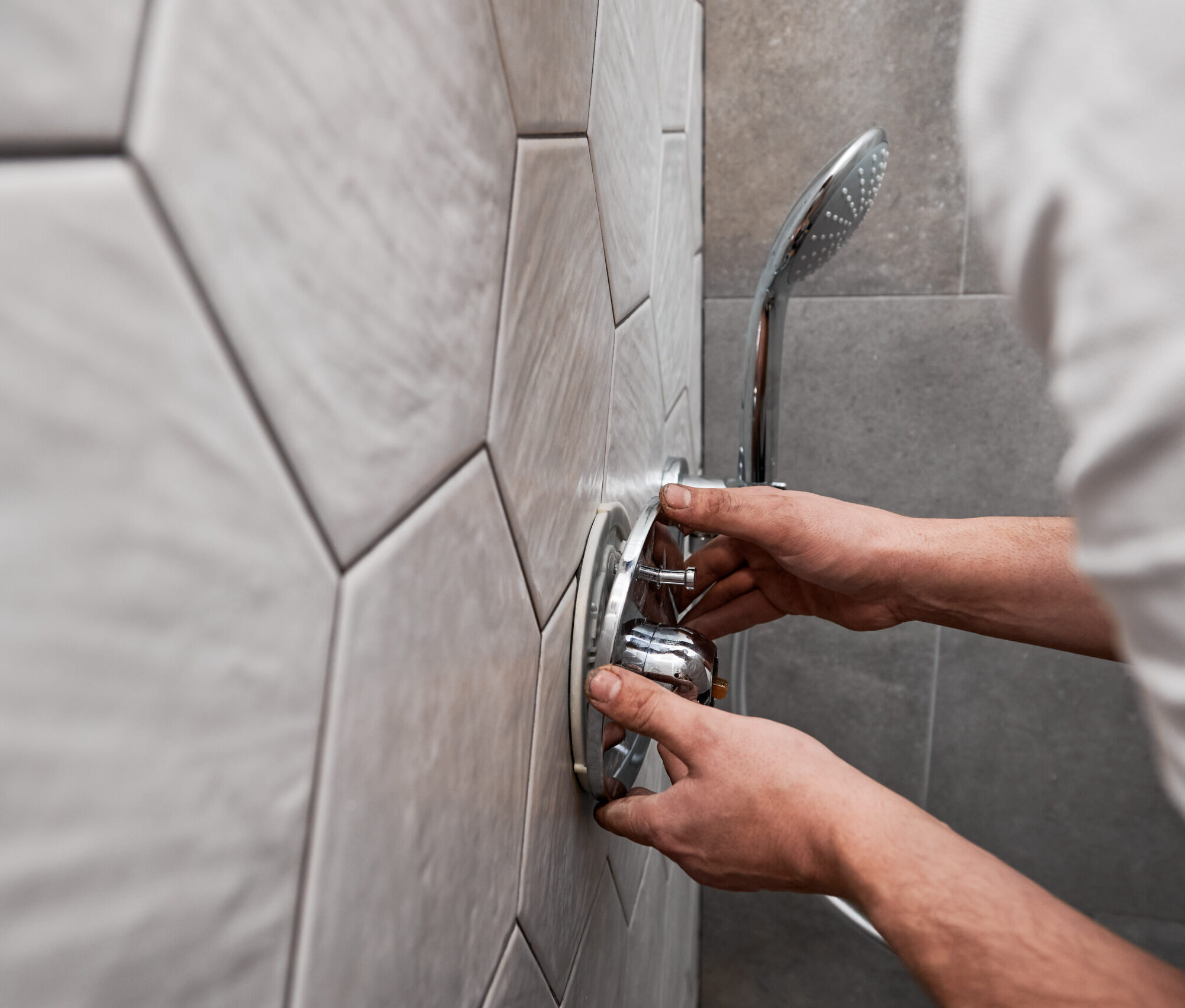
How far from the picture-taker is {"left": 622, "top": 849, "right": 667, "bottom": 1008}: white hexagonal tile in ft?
1.76

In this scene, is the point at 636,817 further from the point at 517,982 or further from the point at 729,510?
the point at 729,510

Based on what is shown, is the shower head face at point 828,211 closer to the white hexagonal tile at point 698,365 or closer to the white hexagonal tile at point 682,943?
the white hexagonal tile at point 698,365

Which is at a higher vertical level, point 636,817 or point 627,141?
point 627,141

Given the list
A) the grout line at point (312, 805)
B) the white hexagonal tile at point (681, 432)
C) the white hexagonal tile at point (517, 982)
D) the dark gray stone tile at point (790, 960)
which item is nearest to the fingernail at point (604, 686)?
the white hexagonal tile at point (517, 982)

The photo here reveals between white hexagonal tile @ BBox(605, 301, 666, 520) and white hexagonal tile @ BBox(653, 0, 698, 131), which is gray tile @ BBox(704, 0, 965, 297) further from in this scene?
white hexagonal tile @ BBox(605, 301, 666, 520)

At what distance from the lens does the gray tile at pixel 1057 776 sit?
2.95 feet

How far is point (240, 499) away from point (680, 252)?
608mm

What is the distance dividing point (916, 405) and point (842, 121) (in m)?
0.33

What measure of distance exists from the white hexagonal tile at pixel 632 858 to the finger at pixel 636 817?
0.24 ft

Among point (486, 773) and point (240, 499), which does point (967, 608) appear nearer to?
point (486, 773)

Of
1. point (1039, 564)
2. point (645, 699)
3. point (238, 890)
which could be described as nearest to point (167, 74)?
point (238, 890)

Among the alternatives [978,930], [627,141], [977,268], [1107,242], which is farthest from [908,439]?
[1107,242]

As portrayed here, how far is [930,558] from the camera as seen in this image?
0.50 m

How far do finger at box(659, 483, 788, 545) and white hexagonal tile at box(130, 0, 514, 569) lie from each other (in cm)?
28
